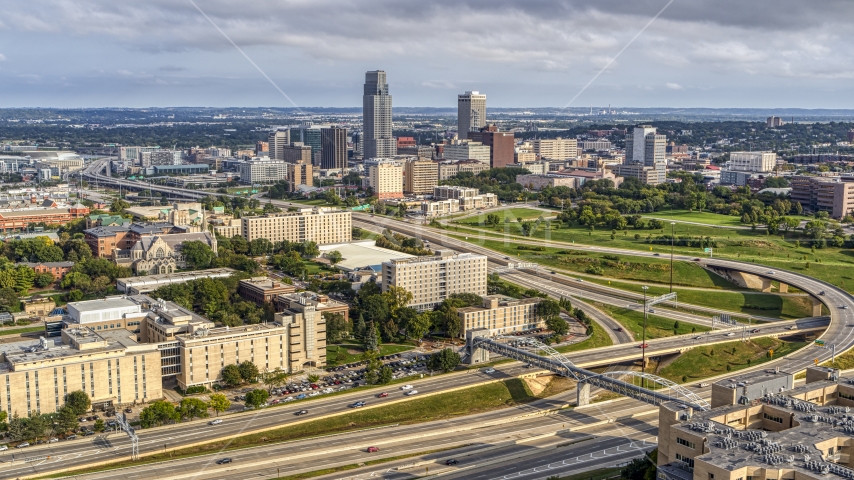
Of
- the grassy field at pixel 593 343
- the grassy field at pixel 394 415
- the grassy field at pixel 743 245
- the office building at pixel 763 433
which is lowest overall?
the grassy field at pixel 394 415

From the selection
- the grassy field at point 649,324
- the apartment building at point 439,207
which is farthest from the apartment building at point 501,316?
the apartment building at point 439,207

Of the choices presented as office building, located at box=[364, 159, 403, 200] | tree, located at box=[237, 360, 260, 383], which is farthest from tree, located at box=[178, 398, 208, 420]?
office building, located at box=[364, 159, 403, 200]

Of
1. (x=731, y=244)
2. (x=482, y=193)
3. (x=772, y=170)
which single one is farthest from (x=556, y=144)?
(x=731, y=244)

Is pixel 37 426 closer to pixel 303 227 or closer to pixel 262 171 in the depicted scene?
pixel 303 227

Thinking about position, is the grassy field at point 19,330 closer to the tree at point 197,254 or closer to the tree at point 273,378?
the tree at point 197,254

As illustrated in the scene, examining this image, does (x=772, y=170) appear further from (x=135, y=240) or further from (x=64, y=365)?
(x=64, y=365)

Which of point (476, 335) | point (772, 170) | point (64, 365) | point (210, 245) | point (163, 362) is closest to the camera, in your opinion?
point (64, 365)
